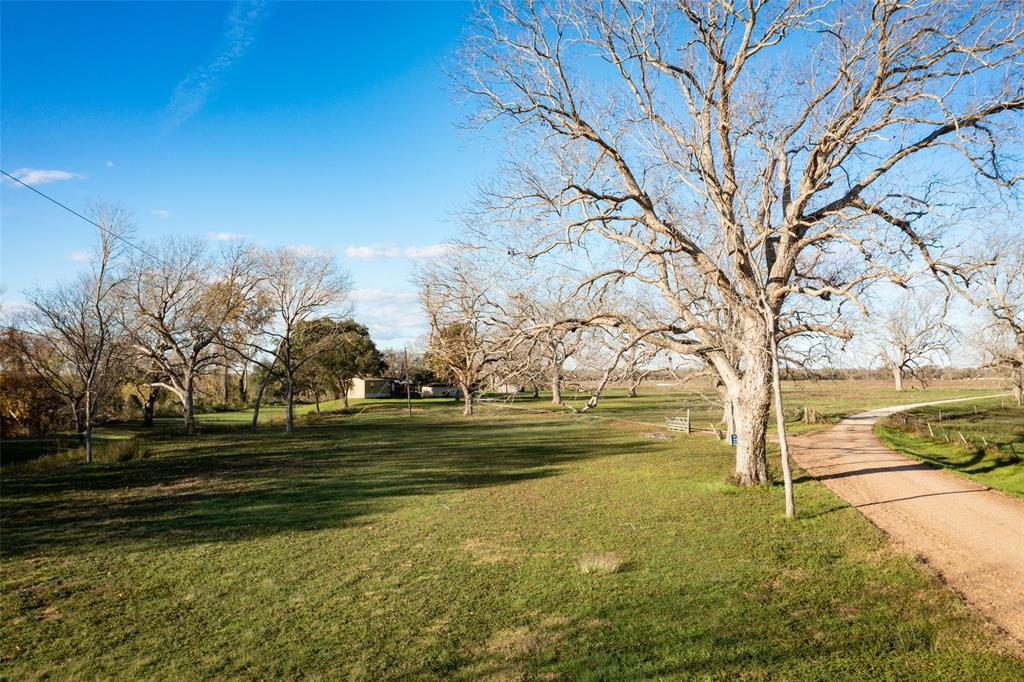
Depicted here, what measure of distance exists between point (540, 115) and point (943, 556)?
425 inches

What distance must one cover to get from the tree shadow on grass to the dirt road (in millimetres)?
7978

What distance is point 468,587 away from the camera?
25.4ft

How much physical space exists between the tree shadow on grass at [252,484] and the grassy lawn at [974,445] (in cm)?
978

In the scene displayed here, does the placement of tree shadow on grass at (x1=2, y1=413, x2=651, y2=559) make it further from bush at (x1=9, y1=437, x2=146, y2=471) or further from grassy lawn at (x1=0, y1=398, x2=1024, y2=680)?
bush at (x1=9, y1=437, x2=146, y2=471)

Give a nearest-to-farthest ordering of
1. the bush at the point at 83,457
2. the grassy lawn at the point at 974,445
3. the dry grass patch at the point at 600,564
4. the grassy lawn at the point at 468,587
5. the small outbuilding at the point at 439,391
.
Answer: the grassy lawn at the point at 468,587 → the dry grass patch at the point at 600,564 → the grassy lawn at the point at 974,445 → the bush at the point at 83,457 → the small outbuilding at the point at 439,391

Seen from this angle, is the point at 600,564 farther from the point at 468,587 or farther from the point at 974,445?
the point at 974,445

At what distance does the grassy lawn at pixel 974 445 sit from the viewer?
14.9 metres

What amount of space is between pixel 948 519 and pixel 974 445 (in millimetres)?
11694

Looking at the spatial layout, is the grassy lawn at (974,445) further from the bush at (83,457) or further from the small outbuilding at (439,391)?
the small outbuilding at (439,391)

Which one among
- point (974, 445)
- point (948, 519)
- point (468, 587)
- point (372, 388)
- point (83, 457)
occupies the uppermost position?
point (372, 388)

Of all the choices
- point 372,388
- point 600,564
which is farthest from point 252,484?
point 372,388

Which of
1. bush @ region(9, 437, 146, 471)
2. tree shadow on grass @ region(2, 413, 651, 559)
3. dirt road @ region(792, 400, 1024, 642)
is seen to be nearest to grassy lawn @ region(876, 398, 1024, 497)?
dirt road @ region(792, 400, 1024, 642)

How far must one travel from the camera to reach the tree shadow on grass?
1162 cm

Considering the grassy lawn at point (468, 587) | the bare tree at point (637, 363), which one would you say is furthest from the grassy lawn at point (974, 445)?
the bare tree at point (637, 363)
